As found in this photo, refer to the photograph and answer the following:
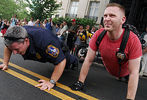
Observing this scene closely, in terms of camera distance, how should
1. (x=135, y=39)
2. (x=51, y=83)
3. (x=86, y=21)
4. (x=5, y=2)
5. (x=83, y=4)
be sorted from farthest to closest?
(x=5, y=2), (x=83, y=4), (x=86, y=21), (x=51, y=83), (x=135, y=39)

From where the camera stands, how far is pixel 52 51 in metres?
2.03

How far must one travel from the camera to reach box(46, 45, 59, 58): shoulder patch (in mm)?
2023

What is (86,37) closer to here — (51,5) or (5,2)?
(51,5)

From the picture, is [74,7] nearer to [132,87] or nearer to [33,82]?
[33,82]

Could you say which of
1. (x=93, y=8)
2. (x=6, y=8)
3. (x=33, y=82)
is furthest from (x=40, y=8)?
(x=6, y=8)

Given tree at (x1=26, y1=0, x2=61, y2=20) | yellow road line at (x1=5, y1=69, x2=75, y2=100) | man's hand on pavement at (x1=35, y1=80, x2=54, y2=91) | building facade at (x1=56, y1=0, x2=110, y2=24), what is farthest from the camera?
building facade at (x1=56, y1=0, x2=110, y2=24)

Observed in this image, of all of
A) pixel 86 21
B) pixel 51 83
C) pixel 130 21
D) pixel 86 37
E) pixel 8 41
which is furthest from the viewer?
pixel 86 21

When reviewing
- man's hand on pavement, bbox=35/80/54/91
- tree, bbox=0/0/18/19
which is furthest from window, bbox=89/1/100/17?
tree, bbox=0/0/18/19

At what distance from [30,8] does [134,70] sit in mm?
12291

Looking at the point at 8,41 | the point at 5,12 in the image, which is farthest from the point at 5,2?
the point at 8,41

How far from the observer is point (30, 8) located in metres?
12.5

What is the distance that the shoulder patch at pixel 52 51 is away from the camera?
2023mm

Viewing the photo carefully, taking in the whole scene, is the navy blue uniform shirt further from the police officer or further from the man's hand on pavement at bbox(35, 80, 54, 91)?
the man's hand on pavement at bbox(35, 80, 54, 91)

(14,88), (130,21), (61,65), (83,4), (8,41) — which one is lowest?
(14,88)
